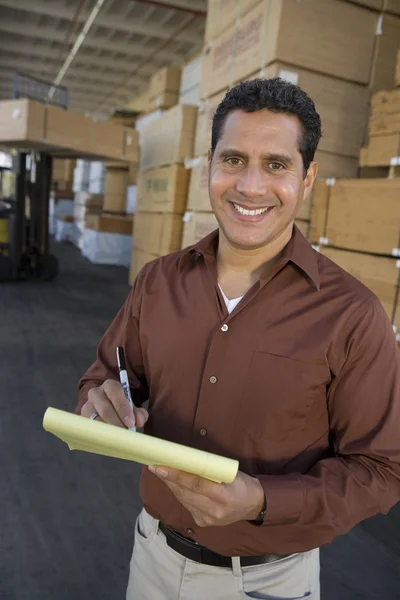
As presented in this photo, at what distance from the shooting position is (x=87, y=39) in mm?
10914

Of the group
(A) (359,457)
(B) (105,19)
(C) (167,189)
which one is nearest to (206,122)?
(C) (167,189)

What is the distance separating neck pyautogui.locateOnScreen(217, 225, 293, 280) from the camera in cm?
108

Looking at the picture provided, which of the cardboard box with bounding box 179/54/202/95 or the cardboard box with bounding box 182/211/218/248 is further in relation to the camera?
the cardboard box with bounding box 179/54/202/95

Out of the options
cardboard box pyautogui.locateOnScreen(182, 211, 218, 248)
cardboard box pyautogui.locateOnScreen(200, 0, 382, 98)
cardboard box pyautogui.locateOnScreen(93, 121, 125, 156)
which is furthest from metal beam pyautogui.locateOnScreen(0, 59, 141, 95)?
cardboard box pyautogui.locateOnScreen(200, 0, 382, 98)

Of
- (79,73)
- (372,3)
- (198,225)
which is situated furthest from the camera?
(79,73)

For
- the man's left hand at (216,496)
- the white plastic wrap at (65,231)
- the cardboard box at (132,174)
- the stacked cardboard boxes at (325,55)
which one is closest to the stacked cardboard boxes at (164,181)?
the stacked cardboard boxes at (325,55)

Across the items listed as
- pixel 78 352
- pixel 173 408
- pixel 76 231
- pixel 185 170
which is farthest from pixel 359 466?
pixel 76 231

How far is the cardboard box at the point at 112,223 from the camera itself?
32.4ft

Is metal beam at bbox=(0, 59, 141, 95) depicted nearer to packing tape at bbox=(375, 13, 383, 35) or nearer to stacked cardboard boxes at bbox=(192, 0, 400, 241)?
stacked cardboard boxes at bbox=(192, 0, 400, 241)

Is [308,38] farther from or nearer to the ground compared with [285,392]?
farther from the ground

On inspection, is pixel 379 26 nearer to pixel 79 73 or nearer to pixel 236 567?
pixel 236 567

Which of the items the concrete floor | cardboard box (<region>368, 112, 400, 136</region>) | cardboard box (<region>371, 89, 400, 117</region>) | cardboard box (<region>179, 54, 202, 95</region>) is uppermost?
cardboard box (<region>179, 54, 202, 95</region>)

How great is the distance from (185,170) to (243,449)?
537cm

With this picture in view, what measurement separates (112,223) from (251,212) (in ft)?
30.4
